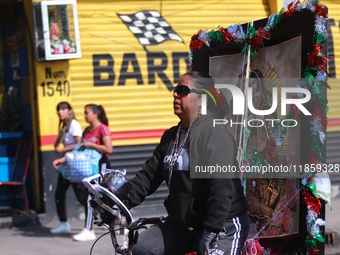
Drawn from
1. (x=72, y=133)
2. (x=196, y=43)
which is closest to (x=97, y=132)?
(x=72, y=133)

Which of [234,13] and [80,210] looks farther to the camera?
[234,13]

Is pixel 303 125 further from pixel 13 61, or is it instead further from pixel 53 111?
pixel 13 61

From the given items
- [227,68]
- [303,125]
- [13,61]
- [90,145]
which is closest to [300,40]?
[303,125]

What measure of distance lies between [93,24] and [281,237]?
18.8ft

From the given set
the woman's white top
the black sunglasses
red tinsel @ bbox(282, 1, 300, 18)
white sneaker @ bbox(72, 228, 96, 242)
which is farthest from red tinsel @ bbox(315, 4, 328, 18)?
white sneaker @ bbox(72, 228, 96, 242)

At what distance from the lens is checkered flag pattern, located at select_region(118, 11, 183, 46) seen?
33.2 feet

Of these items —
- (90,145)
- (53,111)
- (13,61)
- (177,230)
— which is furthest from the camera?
(13,61)

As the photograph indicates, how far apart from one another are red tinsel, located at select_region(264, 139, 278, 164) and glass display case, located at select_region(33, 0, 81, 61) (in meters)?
4.78

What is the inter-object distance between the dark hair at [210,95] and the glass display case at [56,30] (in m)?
5.10

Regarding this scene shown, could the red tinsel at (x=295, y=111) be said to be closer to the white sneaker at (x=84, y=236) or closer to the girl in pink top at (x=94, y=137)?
the girl in pink top at (x=94, y=137)

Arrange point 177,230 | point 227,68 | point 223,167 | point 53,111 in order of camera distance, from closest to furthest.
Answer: point 223,167
point 177,230
point 227,68
point 53,111

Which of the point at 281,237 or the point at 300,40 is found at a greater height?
the point at 300,40

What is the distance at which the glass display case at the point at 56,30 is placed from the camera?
9.25 m

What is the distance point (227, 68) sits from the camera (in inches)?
217
